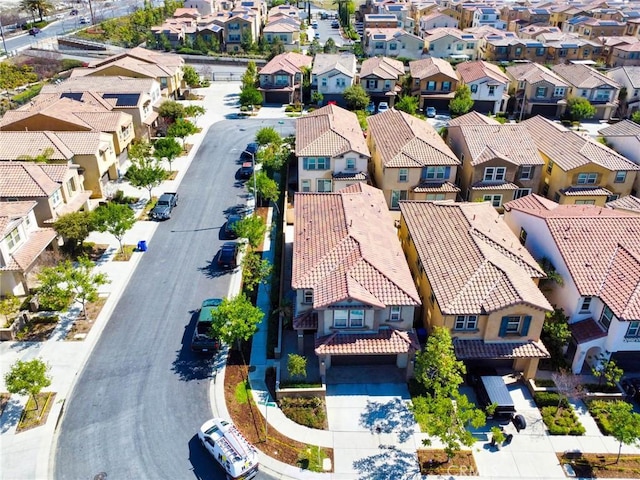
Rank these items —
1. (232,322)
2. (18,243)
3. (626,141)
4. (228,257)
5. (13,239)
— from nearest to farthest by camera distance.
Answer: (232,322)
(13,239)
(18,243)
(228,257)
(626,141)

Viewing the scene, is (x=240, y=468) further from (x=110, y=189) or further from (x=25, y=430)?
(x=110, y=189)

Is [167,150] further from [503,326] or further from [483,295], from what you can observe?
[503,326]

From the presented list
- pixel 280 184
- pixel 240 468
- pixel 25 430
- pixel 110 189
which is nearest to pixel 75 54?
pixel 110 189

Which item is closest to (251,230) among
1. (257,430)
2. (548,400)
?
(257,430)

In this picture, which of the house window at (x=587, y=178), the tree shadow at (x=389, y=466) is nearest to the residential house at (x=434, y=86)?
the house window at (x=587, y=178)

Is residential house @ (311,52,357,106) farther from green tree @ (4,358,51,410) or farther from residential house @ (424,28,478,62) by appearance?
green tree @ (4,358,51,410)

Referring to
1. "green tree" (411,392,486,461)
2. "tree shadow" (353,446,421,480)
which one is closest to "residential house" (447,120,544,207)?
"green tree" (411,392,486,461)
